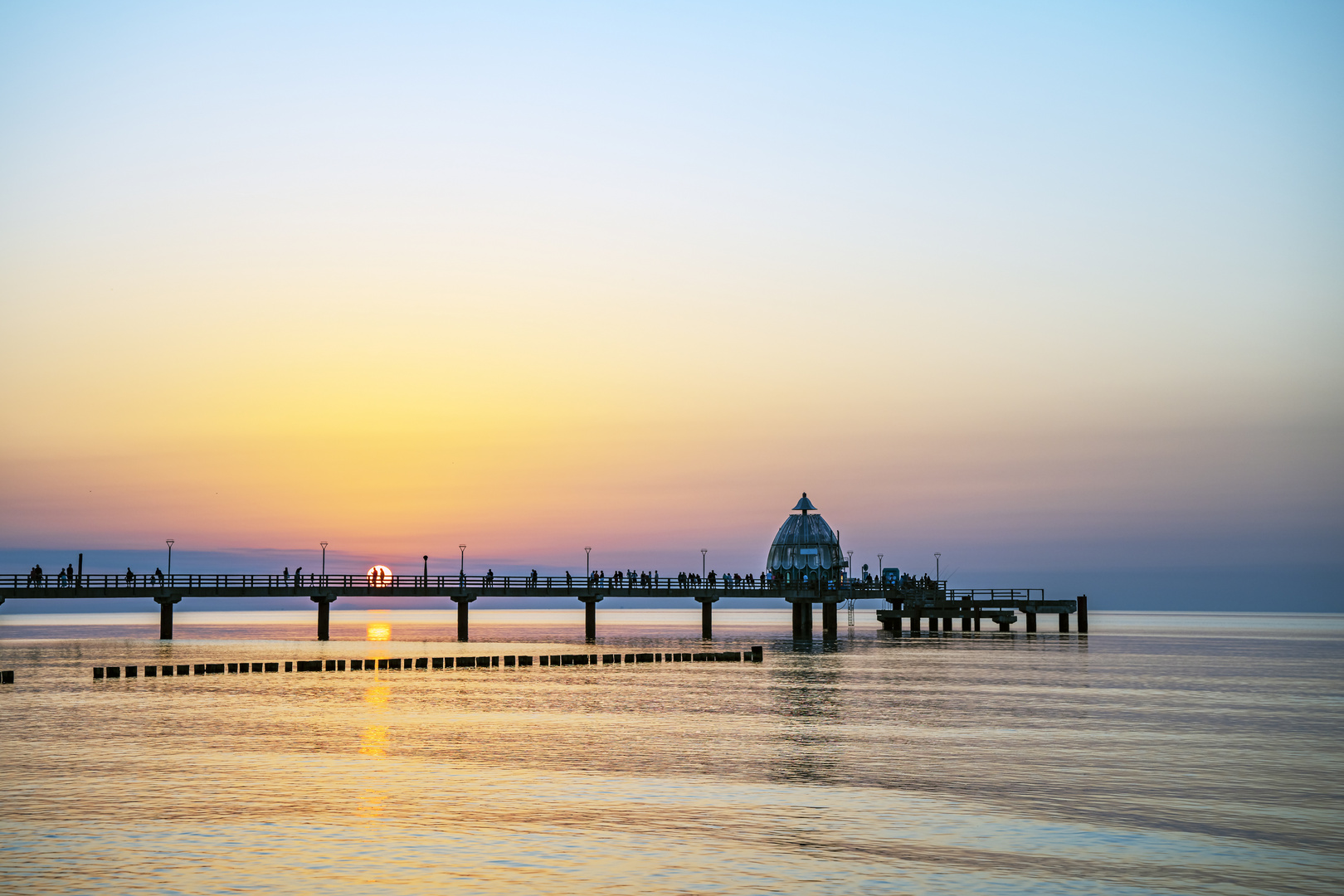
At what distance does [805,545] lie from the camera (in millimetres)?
140500

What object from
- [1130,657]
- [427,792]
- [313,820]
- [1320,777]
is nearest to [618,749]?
[427,792]

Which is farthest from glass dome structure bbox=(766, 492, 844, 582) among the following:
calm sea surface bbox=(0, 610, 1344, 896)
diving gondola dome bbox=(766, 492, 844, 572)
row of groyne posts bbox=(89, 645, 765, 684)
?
calm sea surface bbox=(0, 610, 1344, 896)

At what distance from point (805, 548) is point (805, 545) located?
495mm

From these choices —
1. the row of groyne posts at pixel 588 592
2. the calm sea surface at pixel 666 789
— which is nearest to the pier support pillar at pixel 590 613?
the row of groyne posts at pixel 588 592

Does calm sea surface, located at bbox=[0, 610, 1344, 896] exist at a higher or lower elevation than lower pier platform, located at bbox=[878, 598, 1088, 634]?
higher

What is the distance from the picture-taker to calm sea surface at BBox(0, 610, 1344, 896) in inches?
839

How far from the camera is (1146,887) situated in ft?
66.5

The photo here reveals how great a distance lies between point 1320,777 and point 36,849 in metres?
28.1

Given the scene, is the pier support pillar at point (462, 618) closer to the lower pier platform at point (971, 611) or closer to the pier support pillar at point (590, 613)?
the pier support pillar at point (590, 613)

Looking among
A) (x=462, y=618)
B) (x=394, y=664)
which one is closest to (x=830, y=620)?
(x=462, y=618)

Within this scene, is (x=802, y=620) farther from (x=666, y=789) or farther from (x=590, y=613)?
(x=666, y=789)

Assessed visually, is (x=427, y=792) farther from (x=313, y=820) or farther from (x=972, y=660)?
(x=972, y=660)

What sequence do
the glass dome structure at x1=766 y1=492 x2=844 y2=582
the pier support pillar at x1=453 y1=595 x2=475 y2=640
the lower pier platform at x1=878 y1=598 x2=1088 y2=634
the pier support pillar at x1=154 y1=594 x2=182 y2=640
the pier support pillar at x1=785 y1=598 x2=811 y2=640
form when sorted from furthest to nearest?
the glass dome structure at x1=766 y1=492 x2=844 y2=582 < the lower pier platform at x1=878 y1=598 x2=1088 y2=634 < the pier support pillar at x1=785 y1=598 x2=811 y2=640 < the pier support pillar at x1=453 y1=595 x2=475 y2=640 < the pier support pillar at x1=154 y1=594 x2=182 y2=640

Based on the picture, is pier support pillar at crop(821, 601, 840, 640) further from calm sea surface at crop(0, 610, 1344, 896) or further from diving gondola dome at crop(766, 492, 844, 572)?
calm sea surface at crop(0, 610, 1344, 896)
